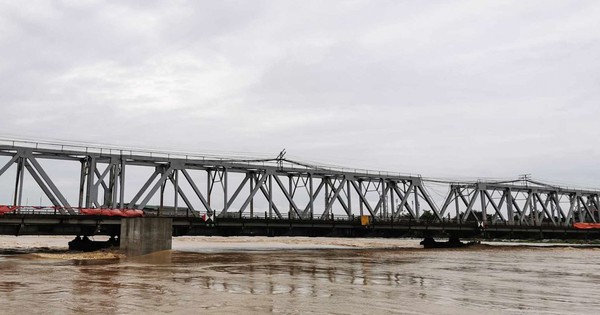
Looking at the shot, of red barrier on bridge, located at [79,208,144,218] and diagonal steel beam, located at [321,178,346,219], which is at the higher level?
diagonal steel beam, located at [321,178,346,219]

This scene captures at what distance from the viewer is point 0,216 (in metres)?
40.3

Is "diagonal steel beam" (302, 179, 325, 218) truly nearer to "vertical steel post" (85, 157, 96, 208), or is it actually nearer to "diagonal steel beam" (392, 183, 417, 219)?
"diagonal steel beam" (392, 183, 417, 219)

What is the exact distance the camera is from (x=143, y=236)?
40656 millimetres

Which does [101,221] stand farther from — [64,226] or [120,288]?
[120,288]

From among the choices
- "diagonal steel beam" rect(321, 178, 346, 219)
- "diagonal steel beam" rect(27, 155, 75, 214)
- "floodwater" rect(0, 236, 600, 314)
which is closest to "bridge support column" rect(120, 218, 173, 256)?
"diagonal steel beam" rect(27, 155, 75, 214)

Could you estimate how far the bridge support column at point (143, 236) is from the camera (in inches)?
1593

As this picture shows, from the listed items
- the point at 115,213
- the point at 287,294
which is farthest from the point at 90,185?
the point at 287,294

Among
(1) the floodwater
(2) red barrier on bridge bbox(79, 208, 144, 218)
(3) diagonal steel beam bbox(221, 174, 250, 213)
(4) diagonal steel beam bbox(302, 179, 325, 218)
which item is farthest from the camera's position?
(4) diagonal steel beam bbox(302, 179, 325, 218)

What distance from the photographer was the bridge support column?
40469 millimetres

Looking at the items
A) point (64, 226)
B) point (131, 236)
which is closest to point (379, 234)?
point (131, 236)

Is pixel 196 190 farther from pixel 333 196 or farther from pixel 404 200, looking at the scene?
pixel 404 200

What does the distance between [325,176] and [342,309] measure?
59.4 metres

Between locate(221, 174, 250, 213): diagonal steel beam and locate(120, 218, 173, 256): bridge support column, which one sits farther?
locate(221, 174, 250, 213): diagonal steel beam

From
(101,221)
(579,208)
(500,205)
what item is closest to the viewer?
(101,221)
